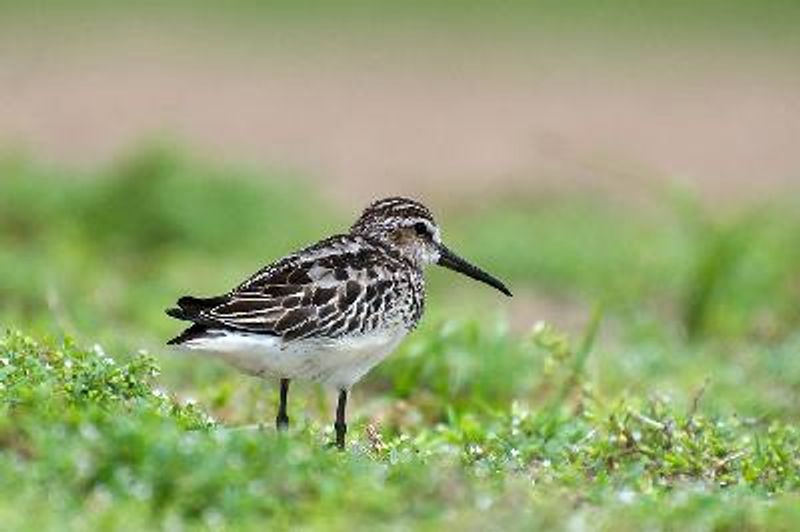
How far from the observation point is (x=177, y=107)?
23.1 meters

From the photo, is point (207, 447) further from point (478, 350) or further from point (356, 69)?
point (356, 69)

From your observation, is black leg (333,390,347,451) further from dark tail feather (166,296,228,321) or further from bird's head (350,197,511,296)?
bird's head (350,197,511,296)

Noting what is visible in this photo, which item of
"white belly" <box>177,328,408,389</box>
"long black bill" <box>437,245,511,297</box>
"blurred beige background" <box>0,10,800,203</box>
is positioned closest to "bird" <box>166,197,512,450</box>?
"white belly" <box>177,328,408,389</box>

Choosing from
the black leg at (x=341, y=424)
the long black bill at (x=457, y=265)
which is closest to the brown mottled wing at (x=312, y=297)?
the black leg at (x=341, y=424)

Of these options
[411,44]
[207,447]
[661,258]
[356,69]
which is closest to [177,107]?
[356,69]

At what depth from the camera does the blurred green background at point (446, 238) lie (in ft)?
25.4

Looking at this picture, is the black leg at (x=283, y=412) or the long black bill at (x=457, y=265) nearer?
the black leg at (x=283, y=412)

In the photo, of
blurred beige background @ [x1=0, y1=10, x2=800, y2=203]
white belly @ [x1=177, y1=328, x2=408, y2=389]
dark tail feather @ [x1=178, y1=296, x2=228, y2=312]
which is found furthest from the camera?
blurred beige background @ [x1=0, y1=10, x2=800, y2=203]

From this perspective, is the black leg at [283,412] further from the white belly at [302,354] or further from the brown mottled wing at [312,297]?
the brown mottled wing at [312,297]

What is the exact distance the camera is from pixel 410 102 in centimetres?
2386

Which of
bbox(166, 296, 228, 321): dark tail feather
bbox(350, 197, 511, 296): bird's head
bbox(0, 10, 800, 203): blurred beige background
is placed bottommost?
bbox(166, 296, 228, 321): dark tail feather

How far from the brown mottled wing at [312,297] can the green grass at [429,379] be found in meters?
0.44

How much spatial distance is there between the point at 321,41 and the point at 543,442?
1755cm

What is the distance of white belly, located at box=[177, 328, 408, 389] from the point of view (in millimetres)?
8984
